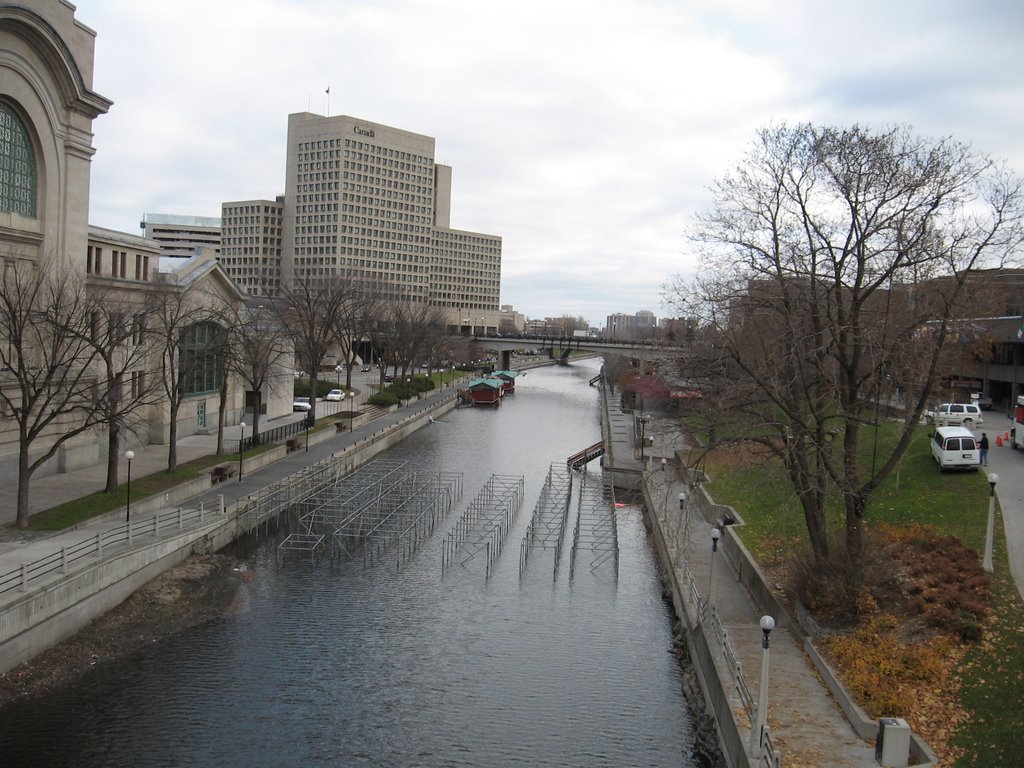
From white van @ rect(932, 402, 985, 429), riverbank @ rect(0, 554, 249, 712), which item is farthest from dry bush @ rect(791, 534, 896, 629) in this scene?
white van @ rect(932, 402, 985, 429)

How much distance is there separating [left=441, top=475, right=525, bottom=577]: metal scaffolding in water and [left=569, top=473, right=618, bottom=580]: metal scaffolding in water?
285 centimetres

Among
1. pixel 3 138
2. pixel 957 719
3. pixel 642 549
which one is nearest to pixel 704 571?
pixel 642 549

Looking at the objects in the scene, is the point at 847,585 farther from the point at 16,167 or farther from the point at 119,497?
the point at 16,167

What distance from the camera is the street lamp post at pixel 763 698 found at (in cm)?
1339

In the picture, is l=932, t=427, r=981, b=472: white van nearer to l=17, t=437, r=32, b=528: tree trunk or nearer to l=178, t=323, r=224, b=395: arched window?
l=17, t=437, r=32, b=528: tree trunk

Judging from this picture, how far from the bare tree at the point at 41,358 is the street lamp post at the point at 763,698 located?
20.5 meters

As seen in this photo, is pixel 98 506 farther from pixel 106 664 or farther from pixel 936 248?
pixel 936 248

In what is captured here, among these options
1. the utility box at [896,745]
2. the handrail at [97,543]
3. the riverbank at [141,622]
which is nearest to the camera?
the utility box at [896,745]

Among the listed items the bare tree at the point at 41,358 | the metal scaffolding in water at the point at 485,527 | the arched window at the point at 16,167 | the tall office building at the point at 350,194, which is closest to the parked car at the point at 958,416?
the metal scaffolding in water at the point at 485,527

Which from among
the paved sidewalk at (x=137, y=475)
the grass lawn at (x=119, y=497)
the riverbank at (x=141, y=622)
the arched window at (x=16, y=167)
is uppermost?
the arched window at (x=16, y=167)

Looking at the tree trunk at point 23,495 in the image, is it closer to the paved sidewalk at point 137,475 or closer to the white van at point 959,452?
the paved sidewalk at point 137,475

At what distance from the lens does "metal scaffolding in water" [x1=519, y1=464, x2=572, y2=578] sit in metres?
30.6

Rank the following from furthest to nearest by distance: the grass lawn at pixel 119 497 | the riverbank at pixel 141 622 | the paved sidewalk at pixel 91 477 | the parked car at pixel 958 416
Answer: the parked car at pixel 958 416, the paved sidewalk at pixel 91 477, the grass lawn at pixel 119 497, the riverbank at pixel 141 622

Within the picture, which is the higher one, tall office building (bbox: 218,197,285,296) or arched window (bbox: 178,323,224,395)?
tall office building (bbox: 218,197,285,296)
